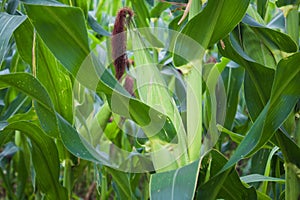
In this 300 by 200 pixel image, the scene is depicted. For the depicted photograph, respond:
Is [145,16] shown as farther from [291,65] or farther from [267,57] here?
[291,65]

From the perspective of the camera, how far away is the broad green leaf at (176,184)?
465mm

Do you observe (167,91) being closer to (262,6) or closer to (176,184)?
(176,184)

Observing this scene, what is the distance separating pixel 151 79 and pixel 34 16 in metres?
0.17

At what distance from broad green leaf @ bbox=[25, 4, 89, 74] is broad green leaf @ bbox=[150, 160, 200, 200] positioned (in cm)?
17

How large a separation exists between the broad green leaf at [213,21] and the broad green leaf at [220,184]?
0.14 meters

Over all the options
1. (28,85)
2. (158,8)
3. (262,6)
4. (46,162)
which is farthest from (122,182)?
(158,8)

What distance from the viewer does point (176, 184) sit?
478 mm

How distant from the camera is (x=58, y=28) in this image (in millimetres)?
518

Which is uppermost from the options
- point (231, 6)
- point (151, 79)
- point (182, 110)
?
point (231, 6)

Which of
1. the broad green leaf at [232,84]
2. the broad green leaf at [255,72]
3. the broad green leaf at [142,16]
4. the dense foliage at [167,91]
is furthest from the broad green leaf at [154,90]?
the broad green leaf at [232,84]

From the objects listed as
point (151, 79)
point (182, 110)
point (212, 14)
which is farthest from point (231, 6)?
point (182, 110)

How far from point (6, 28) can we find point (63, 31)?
0.10 metres

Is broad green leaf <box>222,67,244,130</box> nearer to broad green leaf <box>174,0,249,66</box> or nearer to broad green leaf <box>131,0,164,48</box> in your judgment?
broad green leaf <box>131,0,164,48</box>

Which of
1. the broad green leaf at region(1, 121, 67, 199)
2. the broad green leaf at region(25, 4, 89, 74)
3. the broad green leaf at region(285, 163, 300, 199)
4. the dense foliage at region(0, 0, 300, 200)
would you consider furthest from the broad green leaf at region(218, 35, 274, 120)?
the broad green leaf at region(1, 121, 67, 199)
